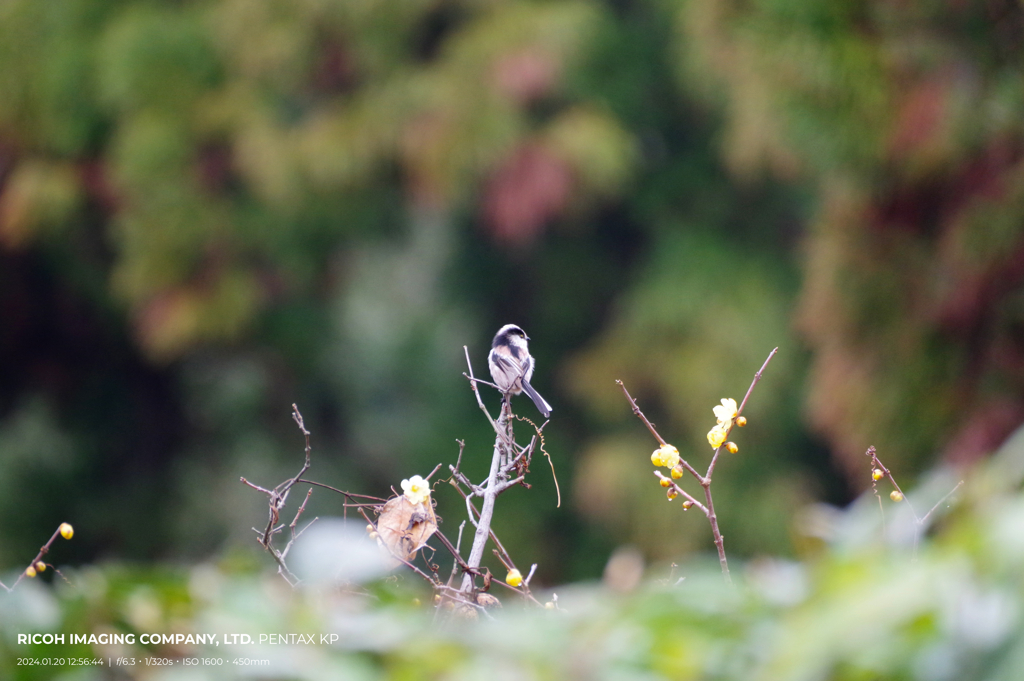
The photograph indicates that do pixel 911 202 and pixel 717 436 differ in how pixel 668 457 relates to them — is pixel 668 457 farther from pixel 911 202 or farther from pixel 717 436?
pixel 911 202

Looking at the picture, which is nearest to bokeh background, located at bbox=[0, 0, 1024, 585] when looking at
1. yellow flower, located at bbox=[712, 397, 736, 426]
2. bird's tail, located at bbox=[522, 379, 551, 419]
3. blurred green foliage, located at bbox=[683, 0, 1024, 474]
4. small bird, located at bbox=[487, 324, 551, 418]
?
blurred green foliage, located at bbox=[683, 0, 1024, 474]

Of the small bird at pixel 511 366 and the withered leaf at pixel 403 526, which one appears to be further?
the small bird at pixel 511 366

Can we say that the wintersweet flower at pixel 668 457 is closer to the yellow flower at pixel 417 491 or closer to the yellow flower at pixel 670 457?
the yellow flower at pixel 670 457

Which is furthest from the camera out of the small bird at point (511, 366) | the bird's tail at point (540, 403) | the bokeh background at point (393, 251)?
the bokeh background at point (393, 251)

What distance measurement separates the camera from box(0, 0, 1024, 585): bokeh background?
472 cm

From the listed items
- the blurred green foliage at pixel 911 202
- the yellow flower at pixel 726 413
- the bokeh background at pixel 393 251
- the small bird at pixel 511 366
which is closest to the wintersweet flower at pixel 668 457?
the yellow flower at pixel 726 413

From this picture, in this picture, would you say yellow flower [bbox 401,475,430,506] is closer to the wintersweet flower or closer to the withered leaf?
the withered leaf

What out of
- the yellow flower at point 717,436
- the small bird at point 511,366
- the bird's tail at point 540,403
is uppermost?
the small bird at point 511,366

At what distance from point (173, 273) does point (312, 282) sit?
92 centimetres

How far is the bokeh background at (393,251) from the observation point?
472 centimetres

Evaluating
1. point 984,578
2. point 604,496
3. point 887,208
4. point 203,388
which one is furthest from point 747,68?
point 203,388

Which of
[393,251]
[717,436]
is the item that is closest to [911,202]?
[717,436]

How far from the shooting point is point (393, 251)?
630cm

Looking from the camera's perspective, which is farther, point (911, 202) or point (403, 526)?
point (911, 202)
